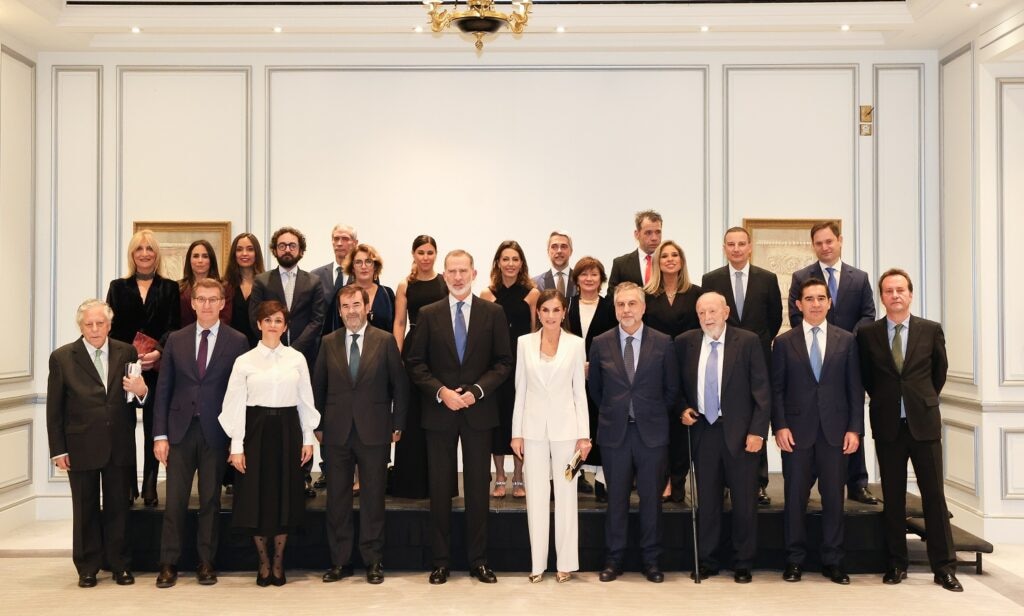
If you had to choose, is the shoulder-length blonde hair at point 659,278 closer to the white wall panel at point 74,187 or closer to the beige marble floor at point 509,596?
the beige marble floor at point 509,596

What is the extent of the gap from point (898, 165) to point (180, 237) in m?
5.58

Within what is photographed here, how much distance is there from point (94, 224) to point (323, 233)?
1.76 m

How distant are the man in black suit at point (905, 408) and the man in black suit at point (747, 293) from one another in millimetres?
514

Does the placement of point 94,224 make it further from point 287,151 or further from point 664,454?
point 664,454

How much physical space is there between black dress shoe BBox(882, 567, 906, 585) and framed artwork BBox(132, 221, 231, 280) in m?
5.09

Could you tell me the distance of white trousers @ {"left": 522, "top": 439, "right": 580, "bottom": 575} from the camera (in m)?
4.79

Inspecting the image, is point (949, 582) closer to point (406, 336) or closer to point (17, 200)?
point (406, 336)

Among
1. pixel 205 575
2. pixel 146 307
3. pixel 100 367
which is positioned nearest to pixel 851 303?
pixel 205 575

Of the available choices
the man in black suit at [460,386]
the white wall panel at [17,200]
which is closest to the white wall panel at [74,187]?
the white wall panel at [17,200]

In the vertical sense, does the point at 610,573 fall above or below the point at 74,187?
below

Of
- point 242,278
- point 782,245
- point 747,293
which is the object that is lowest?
point 747,293

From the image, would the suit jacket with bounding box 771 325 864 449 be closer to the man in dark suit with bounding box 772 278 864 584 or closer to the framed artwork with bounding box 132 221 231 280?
the man in dark suit with bounding box 772 278 864 584

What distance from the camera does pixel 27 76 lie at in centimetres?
674

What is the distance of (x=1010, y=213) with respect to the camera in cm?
616
